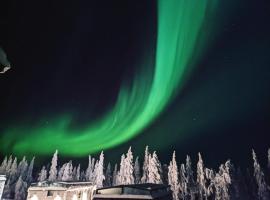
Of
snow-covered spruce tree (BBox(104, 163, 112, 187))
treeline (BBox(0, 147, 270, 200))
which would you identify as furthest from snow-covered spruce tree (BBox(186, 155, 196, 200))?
snow-covered spruce tree (BBox(104, 163, 112, 187))

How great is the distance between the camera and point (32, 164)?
102m

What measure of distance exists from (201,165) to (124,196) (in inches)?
2283

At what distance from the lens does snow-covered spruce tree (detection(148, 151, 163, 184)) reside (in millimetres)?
73562

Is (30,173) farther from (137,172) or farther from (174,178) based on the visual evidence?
(174,178)

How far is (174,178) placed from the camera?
254 ft

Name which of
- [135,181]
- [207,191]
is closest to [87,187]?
[135,181]

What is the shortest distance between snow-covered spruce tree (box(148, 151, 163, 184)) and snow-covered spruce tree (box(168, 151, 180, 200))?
3870 mm

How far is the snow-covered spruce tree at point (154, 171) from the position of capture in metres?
73.6

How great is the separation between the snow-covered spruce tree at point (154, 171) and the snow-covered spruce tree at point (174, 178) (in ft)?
12.7

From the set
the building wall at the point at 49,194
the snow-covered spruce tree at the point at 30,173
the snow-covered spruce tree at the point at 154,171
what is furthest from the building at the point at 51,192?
the snow-covered spruce tree at the point at 30,173

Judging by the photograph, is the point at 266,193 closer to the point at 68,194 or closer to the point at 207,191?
the point at 207,191

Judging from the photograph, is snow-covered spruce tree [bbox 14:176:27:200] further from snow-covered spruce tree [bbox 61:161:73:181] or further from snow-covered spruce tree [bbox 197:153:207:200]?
snow-covered spruce tree [bbox 197:153:207:200]

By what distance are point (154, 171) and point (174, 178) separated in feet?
27.5

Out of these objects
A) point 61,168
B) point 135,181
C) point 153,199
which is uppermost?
point 61,168
